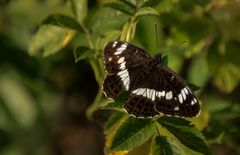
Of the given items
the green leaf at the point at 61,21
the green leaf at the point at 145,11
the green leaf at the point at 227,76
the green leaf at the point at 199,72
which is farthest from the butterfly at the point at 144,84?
the green leaf at the point at 199,72

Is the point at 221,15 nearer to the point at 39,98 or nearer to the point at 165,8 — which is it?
the point at 165,8

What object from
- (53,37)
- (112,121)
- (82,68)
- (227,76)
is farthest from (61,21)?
(82,68)

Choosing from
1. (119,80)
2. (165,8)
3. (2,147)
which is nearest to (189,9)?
(165,8)

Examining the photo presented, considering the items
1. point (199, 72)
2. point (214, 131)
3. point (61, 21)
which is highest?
point (61, 21)

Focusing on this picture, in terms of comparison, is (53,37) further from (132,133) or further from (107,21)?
(132,133)

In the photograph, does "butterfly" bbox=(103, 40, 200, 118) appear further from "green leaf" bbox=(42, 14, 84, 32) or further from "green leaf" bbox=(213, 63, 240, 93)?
"green leaf" bbox=(213, 63, 240, 93)

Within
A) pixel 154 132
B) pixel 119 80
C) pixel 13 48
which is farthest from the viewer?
pixel 13 48
